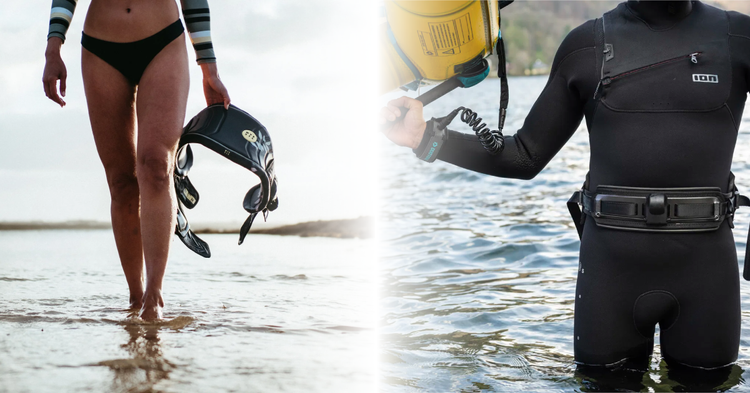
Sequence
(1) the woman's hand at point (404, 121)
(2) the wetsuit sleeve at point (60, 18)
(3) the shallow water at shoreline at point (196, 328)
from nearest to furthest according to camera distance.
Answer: (3) the shallow water at shoreline at point (196, 328), (1) the woman's hand at point (404, 121), (2) the wetsuit sleeve at point (60, 18)

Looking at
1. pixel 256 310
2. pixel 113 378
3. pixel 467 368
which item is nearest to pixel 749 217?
pixel 467 368

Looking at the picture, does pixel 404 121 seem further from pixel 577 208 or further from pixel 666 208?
pixel 666 208

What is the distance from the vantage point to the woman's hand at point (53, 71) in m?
3.13

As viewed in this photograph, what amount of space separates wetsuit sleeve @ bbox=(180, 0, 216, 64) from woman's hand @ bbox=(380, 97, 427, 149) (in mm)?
1052

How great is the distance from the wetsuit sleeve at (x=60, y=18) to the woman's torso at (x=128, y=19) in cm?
13

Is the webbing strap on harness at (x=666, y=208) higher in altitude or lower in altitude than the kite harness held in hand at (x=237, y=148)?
lower

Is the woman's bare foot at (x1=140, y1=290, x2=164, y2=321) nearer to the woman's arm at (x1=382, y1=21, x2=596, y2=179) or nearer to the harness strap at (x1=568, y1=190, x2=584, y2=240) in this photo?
the woman's arm at (x1=382, y1=21, x2=596, y2=179)

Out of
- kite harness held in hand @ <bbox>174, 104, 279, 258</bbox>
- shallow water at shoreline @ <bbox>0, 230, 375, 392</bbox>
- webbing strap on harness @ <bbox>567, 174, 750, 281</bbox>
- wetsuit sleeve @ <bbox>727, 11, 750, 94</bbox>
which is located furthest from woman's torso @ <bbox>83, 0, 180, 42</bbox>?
wetsuit sleeve @ <bbox>727, 11, 750, 94</bbox>

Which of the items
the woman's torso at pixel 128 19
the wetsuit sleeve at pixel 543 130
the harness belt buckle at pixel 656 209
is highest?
the woman's torso at pixel 128 19

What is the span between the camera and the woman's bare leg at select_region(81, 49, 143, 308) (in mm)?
3209

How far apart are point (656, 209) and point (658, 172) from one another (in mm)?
134

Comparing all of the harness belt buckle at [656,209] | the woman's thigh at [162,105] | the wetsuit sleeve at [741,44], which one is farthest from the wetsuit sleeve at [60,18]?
the wetsuit sleeve at [741,44]

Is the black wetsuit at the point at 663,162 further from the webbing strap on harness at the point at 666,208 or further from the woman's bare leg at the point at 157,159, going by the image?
the woman's bare leg at the point at 157,159

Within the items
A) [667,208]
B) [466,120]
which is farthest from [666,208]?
[466,120]
